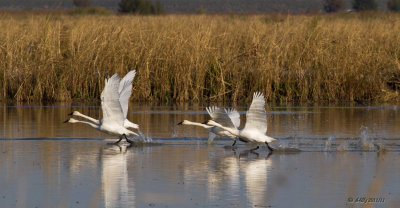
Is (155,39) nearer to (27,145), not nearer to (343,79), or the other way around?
(343,79)

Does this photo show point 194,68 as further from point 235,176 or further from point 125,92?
point 235,176

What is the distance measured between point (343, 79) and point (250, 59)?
2.16 meters

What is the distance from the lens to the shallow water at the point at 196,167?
8.55 metres

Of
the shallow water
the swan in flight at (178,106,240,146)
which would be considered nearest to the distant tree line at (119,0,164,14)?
the shallow water

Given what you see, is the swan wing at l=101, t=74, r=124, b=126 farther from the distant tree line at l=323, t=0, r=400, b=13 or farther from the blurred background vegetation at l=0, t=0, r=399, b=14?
the blurred background vegetation at l=0, t=0, r=399, b=14

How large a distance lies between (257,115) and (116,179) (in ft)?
9.62

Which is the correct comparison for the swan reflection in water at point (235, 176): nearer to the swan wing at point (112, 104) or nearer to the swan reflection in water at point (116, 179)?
the swan reflection in water at point (116, 179)

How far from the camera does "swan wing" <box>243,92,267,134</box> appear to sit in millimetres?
11789

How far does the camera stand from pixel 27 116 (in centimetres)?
1678

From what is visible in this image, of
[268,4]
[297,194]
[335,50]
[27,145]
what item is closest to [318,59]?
[335,50]

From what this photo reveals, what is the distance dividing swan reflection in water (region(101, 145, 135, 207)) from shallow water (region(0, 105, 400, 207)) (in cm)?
1

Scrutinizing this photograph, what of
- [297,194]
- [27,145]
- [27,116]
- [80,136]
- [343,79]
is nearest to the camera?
[297,194]

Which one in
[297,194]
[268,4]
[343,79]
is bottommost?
[297,194]

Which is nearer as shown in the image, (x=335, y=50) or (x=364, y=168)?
(x=364, y=168)
